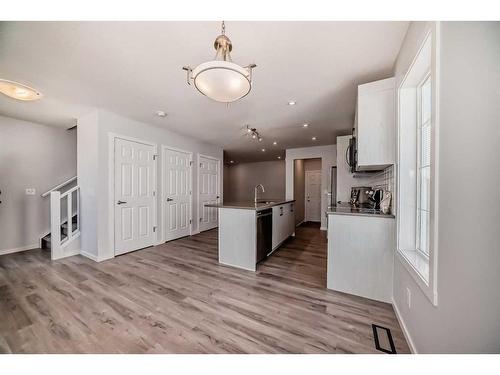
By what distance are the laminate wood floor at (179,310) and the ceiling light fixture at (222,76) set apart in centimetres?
184

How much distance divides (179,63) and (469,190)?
2312mm

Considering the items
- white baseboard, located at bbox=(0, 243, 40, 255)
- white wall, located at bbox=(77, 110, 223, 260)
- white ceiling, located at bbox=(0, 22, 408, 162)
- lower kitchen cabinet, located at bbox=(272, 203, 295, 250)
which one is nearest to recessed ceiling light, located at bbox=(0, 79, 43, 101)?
white ceiling, located at bbox=(0, 22, 408, 162)

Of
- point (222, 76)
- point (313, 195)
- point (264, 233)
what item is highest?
point (222, 76)

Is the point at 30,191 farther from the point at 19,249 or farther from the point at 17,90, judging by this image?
the point at 17,90

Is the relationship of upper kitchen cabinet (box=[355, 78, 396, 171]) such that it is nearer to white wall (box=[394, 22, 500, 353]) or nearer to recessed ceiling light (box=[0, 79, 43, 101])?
white wall (box=[394, 22, 500, 353])

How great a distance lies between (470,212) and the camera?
84 centimetres

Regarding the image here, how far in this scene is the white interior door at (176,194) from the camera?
13.4ft

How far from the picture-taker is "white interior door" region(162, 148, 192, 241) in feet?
13.4

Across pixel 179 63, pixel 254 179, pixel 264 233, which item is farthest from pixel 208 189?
pixel 254 179

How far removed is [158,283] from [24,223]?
10.9ft

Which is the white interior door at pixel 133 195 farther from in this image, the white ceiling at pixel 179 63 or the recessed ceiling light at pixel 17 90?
the recessed ceiling light at pixel 17 90

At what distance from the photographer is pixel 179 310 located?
5.81 feet
